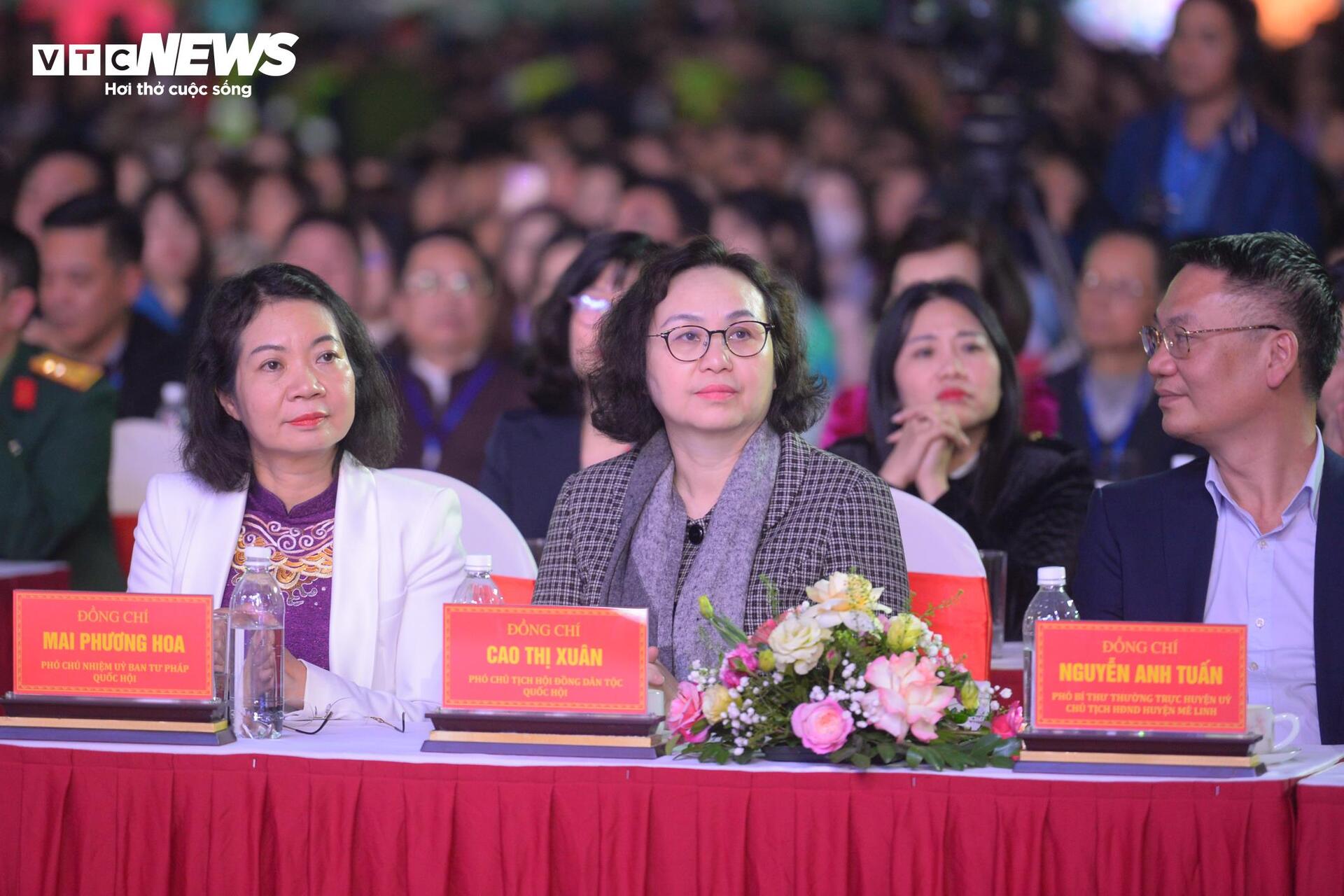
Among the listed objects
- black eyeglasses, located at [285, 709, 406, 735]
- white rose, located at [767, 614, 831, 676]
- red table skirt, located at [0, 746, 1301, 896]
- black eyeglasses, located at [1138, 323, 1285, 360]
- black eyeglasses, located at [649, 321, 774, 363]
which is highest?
black eyeglasses, located at [1138, 323, 1285, 360]

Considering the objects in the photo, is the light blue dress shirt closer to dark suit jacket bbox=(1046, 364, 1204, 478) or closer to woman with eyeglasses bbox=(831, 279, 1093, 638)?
woman with eyeglasses bbox=(831, 279, 1093, 638)

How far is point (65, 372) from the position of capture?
444 centimetres

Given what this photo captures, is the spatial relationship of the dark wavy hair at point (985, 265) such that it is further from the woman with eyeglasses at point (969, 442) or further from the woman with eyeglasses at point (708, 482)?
the woman with eyeglasses at point (708, 482)

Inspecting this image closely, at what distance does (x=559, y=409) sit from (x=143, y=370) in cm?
261

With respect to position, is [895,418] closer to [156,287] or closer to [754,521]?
[754,521]

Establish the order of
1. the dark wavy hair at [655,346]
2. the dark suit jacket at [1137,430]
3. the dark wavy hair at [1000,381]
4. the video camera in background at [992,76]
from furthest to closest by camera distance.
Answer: the video camera in background at [992,76]
the dark suit jacket at [1137,430]
the dark wavy hair at [1000,381]
the dark wavy hair at [655,346]

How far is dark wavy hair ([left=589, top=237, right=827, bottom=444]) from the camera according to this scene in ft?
8.54

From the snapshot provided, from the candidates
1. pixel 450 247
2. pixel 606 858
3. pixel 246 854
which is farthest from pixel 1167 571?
pixel 450 247

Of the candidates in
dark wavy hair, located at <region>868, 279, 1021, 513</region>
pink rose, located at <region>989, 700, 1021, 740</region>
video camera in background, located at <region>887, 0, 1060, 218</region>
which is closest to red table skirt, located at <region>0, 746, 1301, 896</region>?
pink rose, located at <region>989, 700, 1021, 740</region>

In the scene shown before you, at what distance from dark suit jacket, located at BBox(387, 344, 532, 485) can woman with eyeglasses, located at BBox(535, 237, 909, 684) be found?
1.97 metres

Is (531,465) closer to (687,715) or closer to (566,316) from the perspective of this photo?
(566,316)

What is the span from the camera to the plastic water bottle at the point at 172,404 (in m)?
4.77

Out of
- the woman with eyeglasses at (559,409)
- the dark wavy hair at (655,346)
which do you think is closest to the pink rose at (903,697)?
the dark wavy hair at (655,346)

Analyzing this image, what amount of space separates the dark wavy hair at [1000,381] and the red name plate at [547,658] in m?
1.76
